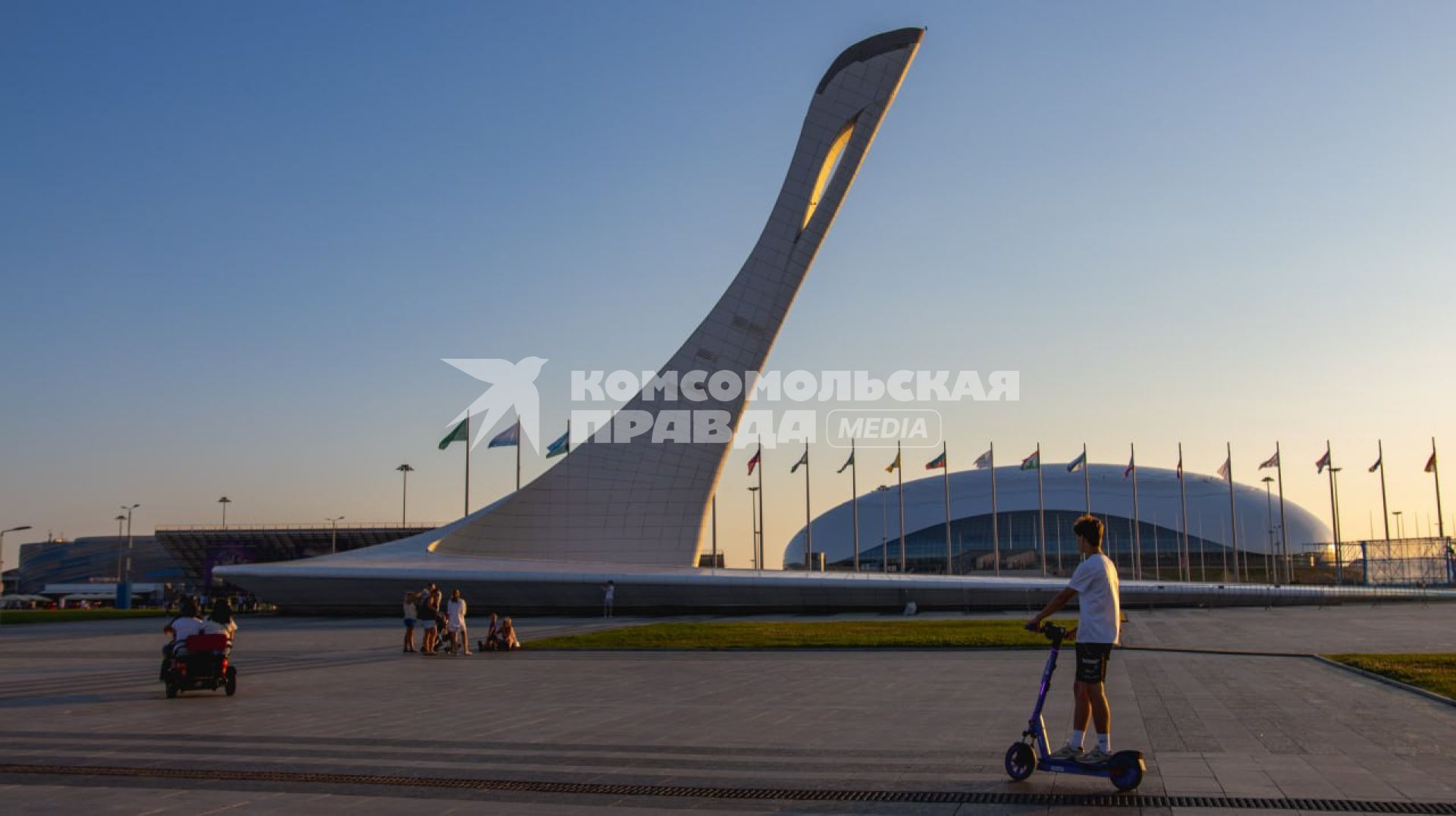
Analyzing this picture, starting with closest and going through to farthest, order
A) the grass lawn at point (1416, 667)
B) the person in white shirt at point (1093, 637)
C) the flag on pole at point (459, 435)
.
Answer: the person in white shirt at point (1093, 637) < the grass lawn at point (1416, 667) < the flag on pole at point (459, 435)

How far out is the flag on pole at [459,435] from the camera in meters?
37.7

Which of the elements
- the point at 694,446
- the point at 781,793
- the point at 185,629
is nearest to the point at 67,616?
the point at 694,446

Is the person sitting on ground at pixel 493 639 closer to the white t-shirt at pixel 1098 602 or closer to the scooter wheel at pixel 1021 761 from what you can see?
the scooter wheel at pixel 1021 761

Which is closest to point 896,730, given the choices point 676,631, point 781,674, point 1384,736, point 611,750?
point 611,750

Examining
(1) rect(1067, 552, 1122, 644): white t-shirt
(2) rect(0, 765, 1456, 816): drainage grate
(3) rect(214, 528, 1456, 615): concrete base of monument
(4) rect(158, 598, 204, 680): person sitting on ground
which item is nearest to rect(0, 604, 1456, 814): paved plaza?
(2) rect(0, 765, 1456, 816): drainage grate

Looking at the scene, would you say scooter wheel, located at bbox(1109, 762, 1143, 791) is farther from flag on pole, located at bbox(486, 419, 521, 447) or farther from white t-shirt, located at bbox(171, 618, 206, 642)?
flag on pole, located at bbox(486, 419, 521, 447)

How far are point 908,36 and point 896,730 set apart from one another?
96.3 feet

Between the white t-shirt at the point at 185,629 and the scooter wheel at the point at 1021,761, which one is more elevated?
the white t-shirt at the point at 185,629

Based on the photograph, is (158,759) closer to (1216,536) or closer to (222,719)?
(222,719)

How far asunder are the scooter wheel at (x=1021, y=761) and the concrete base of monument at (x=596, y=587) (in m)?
22.9

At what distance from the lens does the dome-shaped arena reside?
76188 millimetres

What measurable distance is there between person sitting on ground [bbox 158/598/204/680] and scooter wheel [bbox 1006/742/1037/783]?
8753 mm

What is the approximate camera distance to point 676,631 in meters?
20.8

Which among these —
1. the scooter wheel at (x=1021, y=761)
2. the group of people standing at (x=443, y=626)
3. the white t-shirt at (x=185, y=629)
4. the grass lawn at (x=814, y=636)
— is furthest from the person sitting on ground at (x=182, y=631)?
the scooter wheel at (x=1021, y=761)
